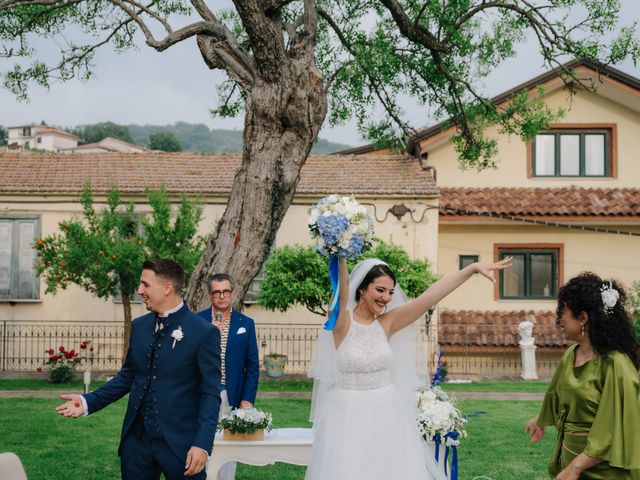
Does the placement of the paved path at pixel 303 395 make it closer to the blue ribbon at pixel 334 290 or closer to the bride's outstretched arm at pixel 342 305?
the bride's outstretched arm at pixel 342 305

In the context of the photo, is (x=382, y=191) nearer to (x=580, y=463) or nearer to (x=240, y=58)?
(x=240, y=58)

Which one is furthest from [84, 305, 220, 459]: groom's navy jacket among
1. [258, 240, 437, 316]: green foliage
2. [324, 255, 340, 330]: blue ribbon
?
[258, 240, 437, 316]: green foliage

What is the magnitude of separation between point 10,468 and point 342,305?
8.39 feet

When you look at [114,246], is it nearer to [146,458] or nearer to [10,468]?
[10,468]

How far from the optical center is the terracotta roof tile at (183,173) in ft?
67.4

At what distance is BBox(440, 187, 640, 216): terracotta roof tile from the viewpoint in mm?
20641

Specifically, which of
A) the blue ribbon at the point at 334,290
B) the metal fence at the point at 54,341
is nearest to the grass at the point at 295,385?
the metal fence at the point at 54,341

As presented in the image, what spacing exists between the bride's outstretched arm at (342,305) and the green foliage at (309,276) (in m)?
10.4

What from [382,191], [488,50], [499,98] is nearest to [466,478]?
[488,50]

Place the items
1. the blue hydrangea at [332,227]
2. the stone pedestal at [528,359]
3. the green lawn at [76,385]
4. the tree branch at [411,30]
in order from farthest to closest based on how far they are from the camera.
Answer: the stone pedestal at [528,359] < the green lawn at [76,385] < the tree branch at [411,30] < the blue hydrangea at [332,227]

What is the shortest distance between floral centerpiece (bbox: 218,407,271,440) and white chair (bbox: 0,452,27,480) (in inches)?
88.8

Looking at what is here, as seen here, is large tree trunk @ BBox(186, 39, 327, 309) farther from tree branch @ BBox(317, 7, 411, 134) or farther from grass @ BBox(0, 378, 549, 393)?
grass @ BBox(0, 378, 549, 393)

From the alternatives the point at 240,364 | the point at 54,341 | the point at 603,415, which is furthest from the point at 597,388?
the point at 54,341

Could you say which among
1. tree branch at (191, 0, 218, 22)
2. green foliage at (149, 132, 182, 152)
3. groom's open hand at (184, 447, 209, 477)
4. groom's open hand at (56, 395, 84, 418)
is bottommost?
groom's open hand at (184, 447, 209, 477)
